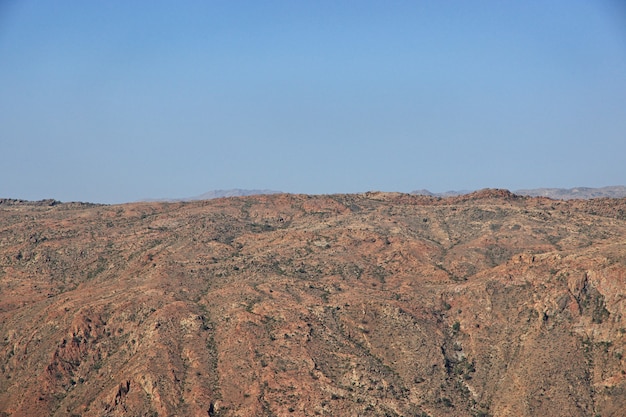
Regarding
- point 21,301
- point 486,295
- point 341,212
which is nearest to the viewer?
A: point 486,295

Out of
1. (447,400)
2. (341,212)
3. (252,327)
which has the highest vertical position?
(341,212)

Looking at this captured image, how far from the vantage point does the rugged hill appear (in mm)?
113000

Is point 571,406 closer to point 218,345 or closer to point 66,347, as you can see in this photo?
point 218,345

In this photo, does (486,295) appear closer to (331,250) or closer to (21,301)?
(331,250)

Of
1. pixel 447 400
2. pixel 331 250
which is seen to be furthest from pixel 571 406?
Answer: pixel 331 250

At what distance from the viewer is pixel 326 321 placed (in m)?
127

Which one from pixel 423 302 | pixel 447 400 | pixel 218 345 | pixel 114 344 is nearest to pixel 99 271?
Answer: pixel 114 344

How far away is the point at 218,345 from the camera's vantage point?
401ft

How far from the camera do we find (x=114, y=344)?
128125mm

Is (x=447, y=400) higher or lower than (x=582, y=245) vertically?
lower

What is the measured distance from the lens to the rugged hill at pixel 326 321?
113 metres

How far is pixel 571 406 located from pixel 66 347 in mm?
67445

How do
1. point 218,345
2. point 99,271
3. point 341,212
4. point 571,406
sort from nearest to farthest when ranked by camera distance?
point 571,406
point 218,345
point 99,271
point 341,212

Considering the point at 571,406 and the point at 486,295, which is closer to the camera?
the point at 571,406
